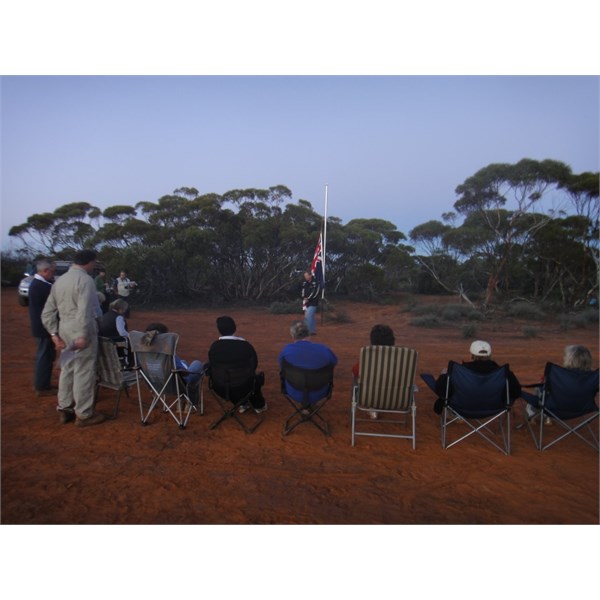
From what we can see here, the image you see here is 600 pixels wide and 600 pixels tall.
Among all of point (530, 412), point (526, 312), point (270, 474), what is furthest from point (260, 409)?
point (526, 312)

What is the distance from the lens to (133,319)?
1453 cm

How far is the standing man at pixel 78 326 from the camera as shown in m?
4.24

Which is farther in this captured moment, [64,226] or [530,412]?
[64,226]

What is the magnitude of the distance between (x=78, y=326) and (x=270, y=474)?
2471 mm

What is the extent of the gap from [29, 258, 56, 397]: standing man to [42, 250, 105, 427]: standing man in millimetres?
1124

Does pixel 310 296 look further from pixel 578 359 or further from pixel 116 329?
pixel 578 359

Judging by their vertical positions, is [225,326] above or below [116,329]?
above

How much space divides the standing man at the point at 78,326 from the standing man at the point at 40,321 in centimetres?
112

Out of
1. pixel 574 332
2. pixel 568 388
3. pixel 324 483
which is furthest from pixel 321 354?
pixel 574 332

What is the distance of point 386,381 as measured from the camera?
13.6 feet

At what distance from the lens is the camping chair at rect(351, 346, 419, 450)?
13.4 ft

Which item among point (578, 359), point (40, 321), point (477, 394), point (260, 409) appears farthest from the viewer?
point (40, 321)

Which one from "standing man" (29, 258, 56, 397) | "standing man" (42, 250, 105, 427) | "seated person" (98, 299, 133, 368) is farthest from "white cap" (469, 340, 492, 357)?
"standing man" (29, 258, 56, 397)

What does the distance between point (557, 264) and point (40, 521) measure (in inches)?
834
